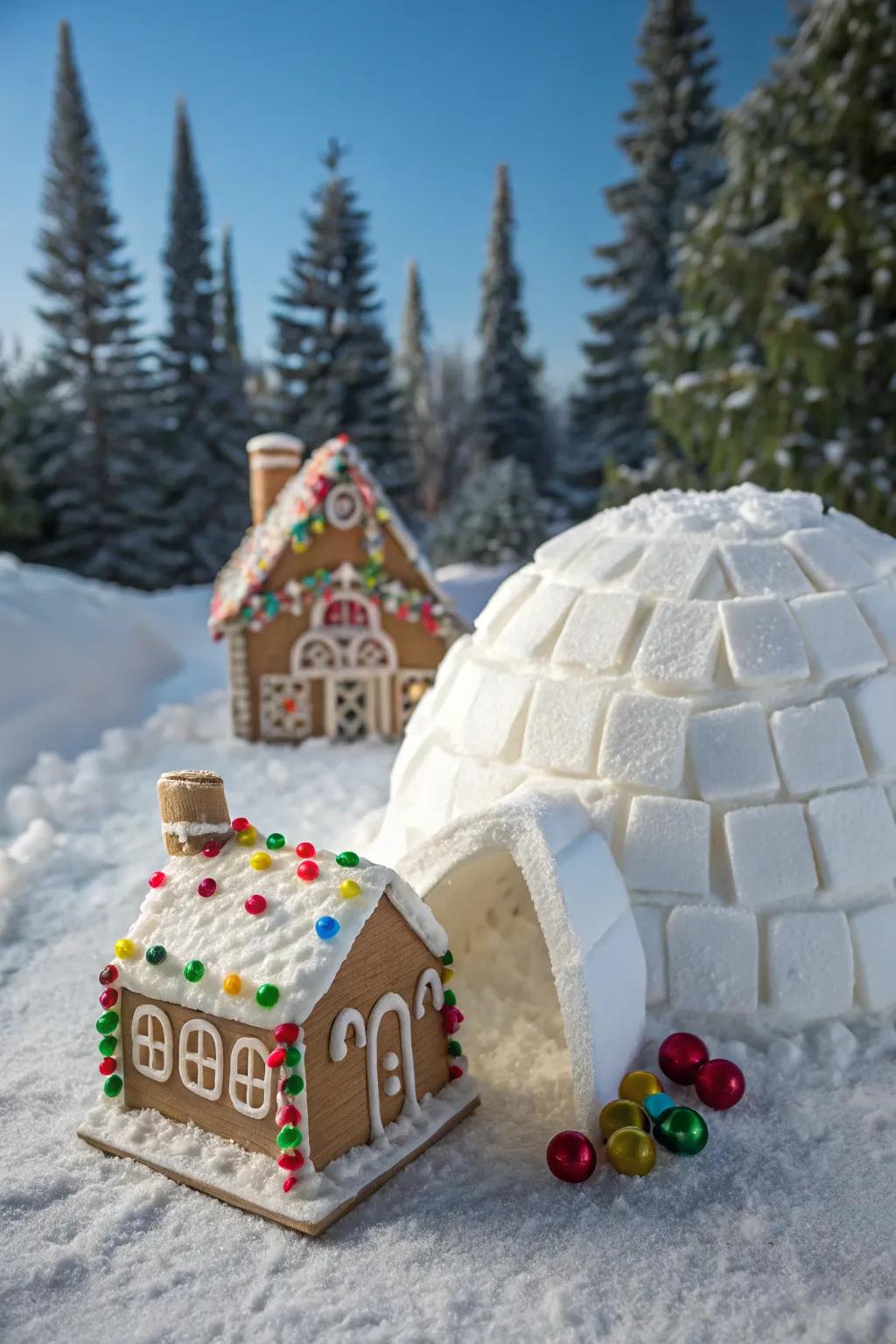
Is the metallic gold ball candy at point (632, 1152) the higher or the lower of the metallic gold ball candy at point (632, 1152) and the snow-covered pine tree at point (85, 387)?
the lower

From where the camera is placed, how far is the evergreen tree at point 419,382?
2206 cm

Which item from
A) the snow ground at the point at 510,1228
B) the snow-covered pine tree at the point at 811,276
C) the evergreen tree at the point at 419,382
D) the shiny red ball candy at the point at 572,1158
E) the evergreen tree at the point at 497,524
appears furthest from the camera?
the evergreen tree at the point at 419,382

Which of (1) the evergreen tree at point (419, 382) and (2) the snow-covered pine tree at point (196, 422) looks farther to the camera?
(1) the evergreen tree at point (419, 382)

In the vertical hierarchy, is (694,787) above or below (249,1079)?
above

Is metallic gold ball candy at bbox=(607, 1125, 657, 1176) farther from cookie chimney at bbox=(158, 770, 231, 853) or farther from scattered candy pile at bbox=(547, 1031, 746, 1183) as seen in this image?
cookie chimney at bbox=(158, 770, 231, 853)

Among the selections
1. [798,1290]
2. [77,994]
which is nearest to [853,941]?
[798,1290]

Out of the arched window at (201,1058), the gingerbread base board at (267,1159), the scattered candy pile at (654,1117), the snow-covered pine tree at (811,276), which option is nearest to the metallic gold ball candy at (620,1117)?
the scattered candy pile at (654,1117)

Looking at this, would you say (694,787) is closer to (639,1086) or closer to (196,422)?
(639,1086)

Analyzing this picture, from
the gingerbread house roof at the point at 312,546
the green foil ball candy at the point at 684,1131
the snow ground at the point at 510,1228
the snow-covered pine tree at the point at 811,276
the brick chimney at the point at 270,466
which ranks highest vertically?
the snow-covered pine tree at the point at 811,276

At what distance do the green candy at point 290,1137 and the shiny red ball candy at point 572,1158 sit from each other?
64 cm

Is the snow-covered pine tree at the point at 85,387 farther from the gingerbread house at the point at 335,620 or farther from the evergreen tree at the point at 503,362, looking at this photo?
the gingerbread house at the point at 335,620

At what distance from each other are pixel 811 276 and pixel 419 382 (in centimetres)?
1407

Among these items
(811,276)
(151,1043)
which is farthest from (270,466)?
(151,1043)

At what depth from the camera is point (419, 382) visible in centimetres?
2216
